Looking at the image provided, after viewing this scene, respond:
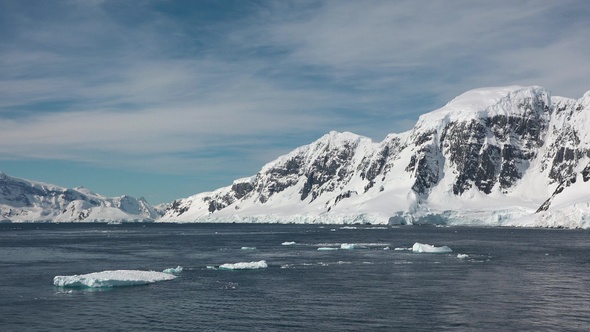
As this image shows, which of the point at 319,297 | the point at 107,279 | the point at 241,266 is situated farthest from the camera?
the point at 241,266

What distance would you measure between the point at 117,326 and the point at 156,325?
3.03 metres

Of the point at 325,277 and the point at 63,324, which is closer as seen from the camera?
the point at 63,324

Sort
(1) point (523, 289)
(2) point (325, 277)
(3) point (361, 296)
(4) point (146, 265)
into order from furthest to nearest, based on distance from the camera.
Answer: (4) point (146, 265) < (2) point (325, 277) < (1) point (523, 289) < (3) point (361, 296)

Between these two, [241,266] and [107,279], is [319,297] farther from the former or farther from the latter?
[241,266]

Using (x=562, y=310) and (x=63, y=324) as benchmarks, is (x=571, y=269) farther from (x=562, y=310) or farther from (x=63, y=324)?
(x=63, y=324)

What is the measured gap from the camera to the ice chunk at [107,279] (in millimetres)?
67812

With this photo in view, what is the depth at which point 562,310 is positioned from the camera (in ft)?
178

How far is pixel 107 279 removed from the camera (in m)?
68.2

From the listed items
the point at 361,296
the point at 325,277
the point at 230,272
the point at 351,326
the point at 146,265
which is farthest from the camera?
the point at 146,265

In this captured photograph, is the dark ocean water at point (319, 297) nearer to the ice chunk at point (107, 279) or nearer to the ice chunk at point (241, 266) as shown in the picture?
the ice chunk at point (107, 279)

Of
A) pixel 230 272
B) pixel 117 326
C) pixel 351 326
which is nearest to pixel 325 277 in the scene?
pixel 230 272

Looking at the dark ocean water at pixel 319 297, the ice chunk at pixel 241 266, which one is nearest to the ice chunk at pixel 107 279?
the dark ocean water at pixel 319 297

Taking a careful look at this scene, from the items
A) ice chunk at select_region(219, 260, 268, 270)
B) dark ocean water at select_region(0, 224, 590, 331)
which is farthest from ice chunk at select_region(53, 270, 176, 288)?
ice chunk at select_region(219, 260, 268, 270)

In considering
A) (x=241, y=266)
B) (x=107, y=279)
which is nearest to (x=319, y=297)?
(x=107, y=279)
